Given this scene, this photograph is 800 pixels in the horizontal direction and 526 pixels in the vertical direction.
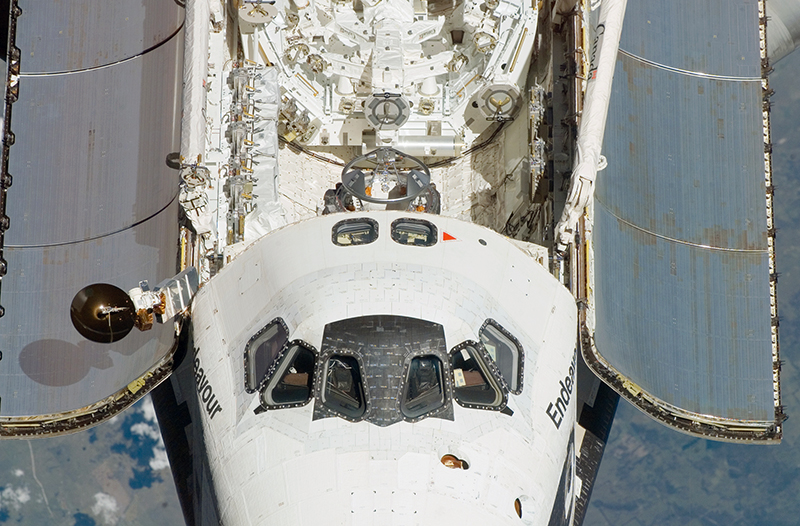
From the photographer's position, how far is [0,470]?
80750 mm

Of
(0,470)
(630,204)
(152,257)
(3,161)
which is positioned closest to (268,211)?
(152,257)

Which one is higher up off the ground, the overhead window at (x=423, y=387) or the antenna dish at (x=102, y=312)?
the overhead window at (x=423, y=387)

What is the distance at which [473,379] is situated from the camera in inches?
737

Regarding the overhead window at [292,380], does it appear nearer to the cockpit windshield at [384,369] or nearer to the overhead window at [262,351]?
the overhead window at [262,351]

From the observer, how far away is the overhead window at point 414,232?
2042cm

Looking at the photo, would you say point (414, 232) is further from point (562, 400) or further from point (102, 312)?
point (102, 312)

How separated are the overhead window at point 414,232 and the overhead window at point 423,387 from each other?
271cm

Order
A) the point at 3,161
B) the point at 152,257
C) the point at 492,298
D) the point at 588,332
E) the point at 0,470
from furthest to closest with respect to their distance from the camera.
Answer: the point at 0,470
the point at 3,161
the point at 152,257
the point at 588,332
the point at 492,298

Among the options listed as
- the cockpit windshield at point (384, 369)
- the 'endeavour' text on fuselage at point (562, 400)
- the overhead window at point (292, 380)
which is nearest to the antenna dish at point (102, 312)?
the overhead window at point (292, 380)

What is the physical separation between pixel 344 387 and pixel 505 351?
9.32 ft

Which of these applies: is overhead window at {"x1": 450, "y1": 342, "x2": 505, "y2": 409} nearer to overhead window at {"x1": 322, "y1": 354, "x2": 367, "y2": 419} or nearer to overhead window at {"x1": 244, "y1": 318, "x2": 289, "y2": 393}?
overhead window at {"x1": 322, "y1": 354, "x2": 367, "y2": 419}

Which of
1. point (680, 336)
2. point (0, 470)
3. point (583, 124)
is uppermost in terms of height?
point (583, 124)

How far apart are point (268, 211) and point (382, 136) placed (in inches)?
151

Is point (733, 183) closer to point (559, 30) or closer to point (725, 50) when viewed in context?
point (725, 50)
